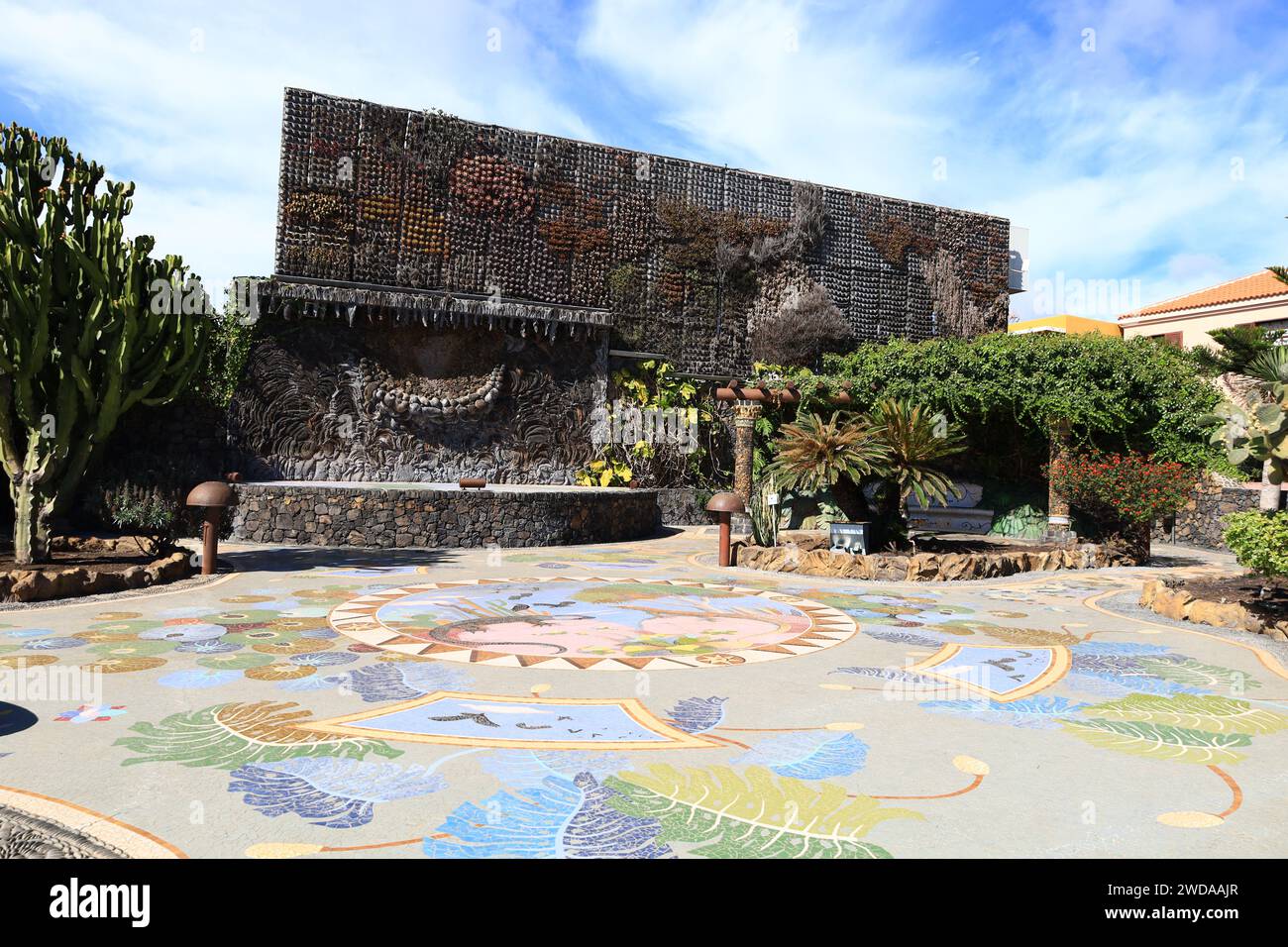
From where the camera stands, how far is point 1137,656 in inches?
271

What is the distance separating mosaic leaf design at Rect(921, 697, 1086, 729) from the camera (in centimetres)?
499

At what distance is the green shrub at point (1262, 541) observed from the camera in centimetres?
759

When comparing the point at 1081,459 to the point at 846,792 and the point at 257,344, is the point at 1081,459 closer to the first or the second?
the point at 846,792

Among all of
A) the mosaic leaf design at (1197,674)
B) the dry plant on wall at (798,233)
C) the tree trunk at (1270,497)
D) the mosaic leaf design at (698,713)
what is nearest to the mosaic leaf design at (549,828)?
the mosaic leaf design at (698,713)

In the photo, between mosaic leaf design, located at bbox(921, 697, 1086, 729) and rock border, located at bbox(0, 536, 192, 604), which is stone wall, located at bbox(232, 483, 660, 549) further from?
mosaic leaf design, located at bbox(921, 697, 1086, 729)

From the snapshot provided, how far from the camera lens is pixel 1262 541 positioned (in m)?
7.71

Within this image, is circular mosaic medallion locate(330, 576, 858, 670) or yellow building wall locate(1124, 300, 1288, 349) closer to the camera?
circular mosaic medallion locate(330, 576, 858, 670)

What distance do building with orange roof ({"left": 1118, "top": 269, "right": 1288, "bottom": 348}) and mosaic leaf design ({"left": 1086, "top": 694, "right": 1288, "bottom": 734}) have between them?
24345 millimetres

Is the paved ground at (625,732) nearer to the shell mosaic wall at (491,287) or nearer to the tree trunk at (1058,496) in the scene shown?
the tree trunk at (1058,496)

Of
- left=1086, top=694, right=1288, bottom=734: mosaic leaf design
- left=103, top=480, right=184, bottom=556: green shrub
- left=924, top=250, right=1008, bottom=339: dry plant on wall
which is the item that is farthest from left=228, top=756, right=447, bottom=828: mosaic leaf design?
left=924, top=250, right=1008, bottom=339: dry plant on wall

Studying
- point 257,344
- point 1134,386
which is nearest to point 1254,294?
point 1134,386

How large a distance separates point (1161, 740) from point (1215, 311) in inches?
1175

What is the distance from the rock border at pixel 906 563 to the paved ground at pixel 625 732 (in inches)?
109
